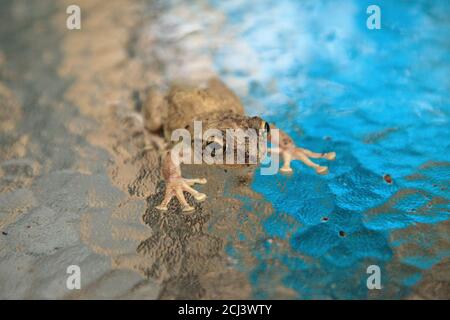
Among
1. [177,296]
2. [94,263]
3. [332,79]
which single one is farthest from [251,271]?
[332,79]

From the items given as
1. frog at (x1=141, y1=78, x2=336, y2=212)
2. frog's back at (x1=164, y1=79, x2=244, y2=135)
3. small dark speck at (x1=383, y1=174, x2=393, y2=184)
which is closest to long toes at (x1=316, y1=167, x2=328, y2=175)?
frog at (x1=141, y1=78, x2=336, y2=212)

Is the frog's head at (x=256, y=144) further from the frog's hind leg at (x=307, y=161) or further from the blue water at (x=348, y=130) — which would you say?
the frog's hind leg at (x=307, y=161)

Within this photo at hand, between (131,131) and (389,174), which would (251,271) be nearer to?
(389,174)

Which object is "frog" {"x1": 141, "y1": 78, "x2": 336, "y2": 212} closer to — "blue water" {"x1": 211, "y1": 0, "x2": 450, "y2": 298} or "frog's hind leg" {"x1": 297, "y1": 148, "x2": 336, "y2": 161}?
"frog's hind leg" {"x1": 297, "y1": 148, "x2": 336, "y2": 161}

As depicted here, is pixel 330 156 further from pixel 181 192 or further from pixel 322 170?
pixel 181 192

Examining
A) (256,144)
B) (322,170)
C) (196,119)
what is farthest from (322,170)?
(196,119)

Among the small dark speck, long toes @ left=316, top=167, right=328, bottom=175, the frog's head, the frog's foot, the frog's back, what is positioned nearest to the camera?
the frog's head
